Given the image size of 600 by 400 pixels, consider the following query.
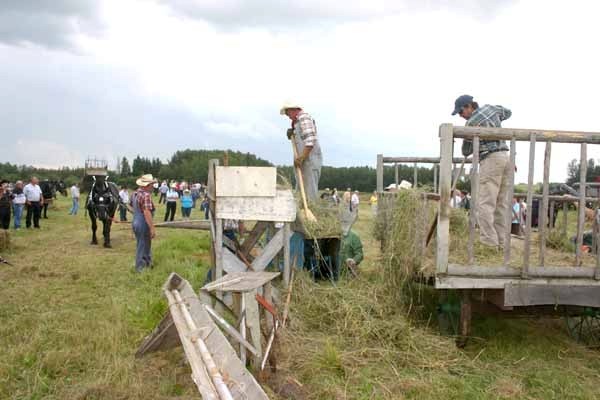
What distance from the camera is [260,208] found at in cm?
542

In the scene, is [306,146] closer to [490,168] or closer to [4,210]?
[490,168]

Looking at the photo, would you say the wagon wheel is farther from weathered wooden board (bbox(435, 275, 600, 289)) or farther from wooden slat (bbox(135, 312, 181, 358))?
wooden slat (bbox(135, 312, 181, 358))

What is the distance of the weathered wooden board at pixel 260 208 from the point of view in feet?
17.6

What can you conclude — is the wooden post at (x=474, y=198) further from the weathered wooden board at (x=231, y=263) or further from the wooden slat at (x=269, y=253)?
the weathered wooden board at (x=231, y=263)

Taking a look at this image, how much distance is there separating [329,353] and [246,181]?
6.62 feet

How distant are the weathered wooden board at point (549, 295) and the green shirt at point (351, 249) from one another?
2.46 metres

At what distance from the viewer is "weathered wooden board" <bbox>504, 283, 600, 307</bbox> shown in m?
4.47

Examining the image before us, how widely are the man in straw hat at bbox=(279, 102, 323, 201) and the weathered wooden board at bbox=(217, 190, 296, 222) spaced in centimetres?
127

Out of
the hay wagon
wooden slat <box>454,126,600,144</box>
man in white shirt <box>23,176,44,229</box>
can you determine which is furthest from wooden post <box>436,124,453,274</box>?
man in white shirt <box>23,176,44,229</box>

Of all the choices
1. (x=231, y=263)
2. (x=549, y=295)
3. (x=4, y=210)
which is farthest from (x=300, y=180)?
(x=4, y=210)

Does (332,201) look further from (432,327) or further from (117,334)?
(117,334)

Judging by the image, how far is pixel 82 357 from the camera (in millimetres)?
4559

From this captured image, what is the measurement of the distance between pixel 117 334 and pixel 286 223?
2.06 m

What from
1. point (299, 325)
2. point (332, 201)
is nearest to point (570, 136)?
point (299, 325)
